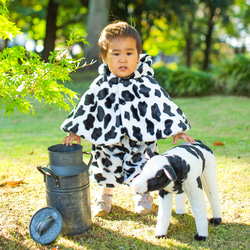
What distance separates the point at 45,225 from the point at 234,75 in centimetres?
917

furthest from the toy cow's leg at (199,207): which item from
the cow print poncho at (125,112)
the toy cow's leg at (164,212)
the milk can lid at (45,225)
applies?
the milk can lid at (45,225)

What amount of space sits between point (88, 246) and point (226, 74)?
30.8 ft

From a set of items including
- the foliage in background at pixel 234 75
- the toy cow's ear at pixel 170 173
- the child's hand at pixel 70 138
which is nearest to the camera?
the toy cow's ear at pixel 170 173

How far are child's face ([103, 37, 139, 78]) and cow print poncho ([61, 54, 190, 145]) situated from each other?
0.10m

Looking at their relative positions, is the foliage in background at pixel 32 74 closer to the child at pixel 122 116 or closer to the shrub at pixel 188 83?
the child at pixel 122 116

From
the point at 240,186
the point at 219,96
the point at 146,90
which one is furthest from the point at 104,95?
the point at 219,96

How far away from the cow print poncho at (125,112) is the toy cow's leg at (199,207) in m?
0.59

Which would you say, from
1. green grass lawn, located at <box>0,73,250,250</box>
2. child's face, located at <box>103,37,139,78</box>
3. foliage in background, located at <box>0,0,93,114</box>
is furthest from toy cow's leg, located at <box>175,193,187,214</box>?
foliage in background, located at <box>0,0,93,114</box>

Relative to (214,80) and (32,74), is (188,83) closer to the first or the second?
(214,80)

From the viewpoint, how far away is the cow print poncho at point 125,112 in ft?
8.87

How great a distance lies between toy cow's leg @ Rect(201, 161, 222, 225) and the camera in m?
2.48

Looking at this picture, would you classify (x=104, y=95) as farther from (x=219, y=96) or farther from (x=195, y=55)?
(x=195, y=55)

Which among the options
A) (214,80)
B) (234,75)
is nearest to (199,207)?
(234,75)

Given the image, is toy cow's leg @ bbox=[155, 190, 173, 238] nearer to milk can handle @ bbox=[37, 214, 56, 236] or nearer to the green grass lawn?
the green grass lawn
